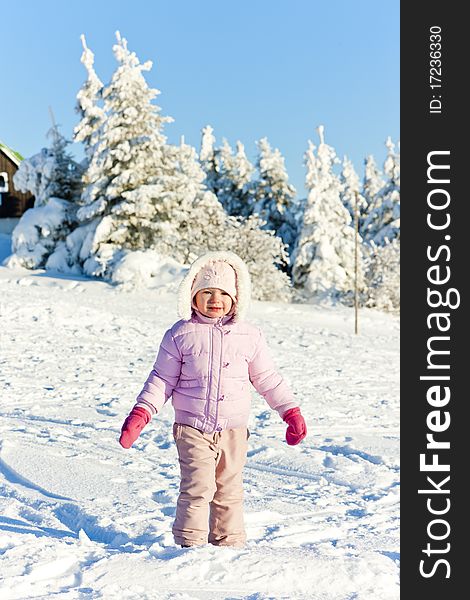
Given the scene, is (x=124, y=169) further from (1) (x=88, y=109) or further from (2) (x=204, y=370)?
(2) (x=204, y=370)

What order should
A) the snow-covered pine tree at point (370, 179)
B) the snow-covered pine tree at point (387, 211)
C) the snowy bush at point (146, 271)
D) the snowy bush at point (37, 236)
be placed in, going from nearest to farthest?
1. the snowy bush at point (146, 271)
2. the snowy bush at point (37, 236)
3. the snow-covered pine tree at point (387, 211)
4. the snow-covered pine tree at point (370, 179)

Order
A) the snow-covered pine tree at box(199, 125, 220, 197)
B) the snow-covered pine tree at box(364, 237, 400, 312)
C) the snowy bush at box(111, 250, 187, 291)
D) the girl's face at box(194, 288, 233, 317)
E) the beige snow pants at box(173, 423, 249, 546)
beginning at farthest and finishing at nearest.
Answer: the snow-covered pine tree at box(199, 125, 220, 197) < the snow-covered pine tree at box(364, 237, 400, 312) < the snowy bush at box(111, 250, 187, 291) < the girl's face at box(194, 288, 233, 317) < the beige snow pants at box(173, 423, 249, 546)

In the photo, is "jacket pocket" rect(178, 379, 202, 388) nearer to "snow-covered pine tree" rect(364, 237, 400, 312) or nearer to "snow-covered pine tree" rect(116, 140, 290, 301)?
"snow-covered pine tree" rect(116, 140, 290, 301)

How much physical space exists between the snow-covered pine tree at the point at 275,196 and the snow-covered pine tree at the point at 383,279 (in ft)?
22.4

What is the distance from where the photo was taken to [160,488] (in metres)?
5.12

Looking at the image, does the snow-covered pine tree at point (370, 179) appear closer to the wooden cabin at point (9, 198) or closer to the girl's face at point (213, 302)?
the wooden cabin at point (9, 198)

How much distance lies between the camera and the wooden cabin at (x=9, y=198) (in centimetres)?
4069

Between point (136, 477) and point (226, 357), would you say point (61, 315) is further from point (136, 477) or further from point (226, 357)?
point (226, 357)

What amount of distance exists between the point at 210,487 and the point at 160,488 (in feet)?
4.98

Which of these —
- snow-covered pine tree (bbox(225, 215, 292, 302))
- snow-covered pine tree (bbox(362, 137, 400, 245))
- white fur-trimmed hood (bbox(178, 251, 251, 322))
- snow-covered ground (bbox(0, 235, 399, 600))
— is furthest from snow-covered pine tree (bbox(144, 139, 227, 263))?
white fur-trimmed hood (bbox(178, 251, 251, 322))

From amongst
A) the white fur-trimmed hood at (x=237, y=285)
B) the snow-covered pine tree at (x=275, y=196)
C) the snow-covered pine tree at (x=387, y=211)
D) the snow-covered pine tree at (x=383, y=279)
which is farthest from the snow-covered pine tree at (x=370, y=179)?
the white fur-trimmed hood at (x=237, y=285)

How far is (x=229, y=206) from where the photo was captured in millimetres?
41438

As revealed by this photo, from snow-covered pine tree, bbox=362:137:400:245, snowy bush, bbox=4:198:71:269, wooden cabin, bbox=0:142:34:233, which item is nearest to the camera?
snowy bush, bbox=4:198:71:269

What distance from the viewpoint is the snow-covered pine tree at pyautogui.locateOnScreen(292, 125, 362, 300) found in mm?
30297
